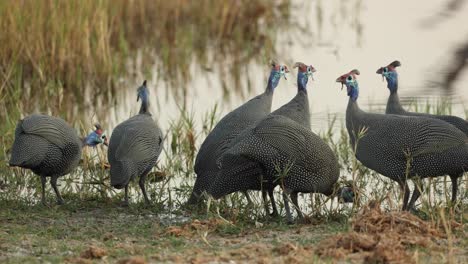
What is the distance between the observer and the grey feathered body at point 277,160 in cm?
609

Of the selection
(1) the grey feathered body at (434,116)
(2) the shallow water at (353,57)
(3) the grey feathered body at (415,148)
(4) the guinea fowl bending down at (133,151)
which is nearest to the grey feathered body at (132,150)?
(4) the guinea fowl bending down at (133,151)

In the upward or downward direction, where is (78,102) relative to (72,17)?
downward

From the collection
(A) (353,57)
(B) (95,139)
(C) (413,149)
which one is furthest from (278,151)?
(A) (353,57)

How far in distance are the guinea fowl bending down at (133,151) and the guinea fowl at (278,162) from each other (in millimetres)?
566

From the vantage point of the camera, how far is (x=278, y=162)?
6109 millimetres

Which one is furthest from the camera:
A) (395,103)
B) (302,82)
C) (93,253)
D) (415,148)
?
(395,103)

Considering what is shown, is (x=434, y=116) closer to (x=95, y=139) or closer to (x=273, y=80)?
(x=273, y=80)

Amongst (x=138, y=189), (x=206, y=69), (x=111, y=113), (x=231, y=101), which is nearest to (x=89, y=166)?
(x=138, y=189)

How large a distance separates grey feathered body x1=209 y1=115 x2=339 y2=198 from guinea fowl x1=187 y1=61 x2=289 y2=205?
27 cm

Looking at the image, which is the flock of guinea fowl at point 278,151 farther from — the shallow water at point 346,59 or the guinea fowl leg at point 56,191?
the shallow water at point 346,59

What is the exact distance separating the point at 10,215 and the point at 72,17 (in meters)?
3.79

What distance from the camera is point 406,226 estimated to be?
18.0 feet

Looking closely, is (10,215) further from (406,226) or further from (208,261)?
(406,226)

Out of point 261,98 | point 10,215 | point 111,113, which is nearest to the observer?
point 10,215
